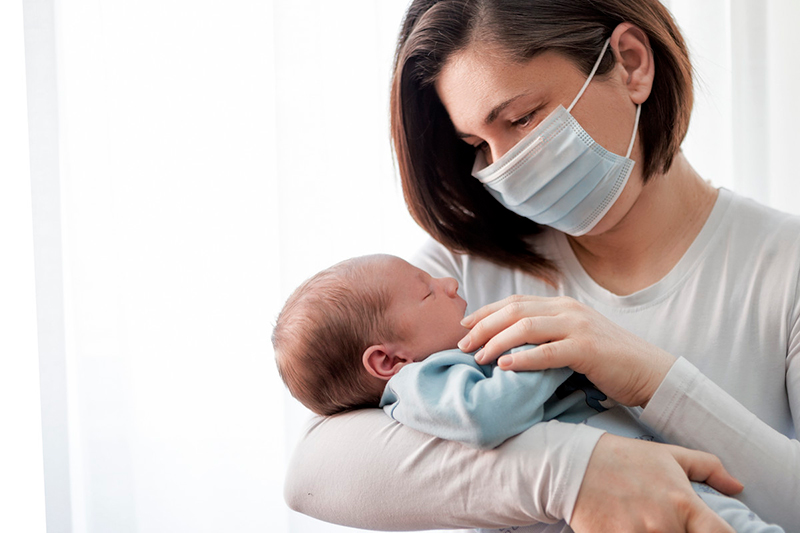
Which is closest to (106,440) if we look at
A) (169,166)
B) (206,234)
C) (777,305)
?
(206,234)

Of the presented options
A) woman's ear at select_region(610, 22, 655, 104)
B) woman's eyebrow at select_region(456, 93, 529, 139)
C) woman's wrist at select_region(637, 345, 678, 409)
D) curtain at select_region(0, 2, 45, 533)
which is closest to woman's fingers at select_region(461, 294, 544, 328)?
woman's wrist at select_region(637, 345, 678, 409)

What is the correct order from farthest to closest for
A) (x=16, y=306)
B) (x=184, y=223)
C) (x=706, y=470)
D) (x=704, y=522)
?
(x=184, y=223)
(x=16, y=306)
(x=706, y=470)
(x=704, y=522)

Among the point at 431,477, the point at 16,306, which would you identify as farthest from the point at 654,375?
the point at 16,306

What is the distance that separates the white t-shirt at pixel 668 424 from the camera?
34.7 inches

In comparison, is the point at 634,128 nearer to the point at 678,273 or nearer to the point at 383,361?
the point at 678,273

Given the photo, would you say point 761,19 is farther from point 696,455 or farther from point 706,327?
point 696,455

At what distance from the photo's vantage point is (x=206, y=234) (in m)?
2.10

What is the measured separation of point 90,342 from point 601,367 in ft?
5.75

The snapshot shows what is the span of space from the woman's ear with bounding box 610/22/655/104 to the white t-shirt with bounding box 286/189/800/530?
0.31 meters

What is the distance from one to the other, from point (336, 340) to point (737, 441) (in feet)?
2.29

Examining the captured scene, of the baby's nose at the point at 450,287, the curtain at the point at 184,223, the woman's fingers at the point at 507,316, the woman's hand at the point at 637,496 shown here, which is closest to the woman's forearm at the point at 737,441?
the woman's hand at the point at 637,496

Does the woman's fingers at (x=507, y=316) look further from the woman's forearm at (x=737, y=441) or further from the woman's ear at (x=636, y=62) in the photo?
the woman's ear at (x=636, y=62)

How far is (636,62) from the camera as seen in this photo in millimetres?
1249

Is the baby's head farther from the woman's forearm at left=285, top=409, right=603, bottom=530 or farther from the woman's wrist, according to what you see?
the woman's wrist
